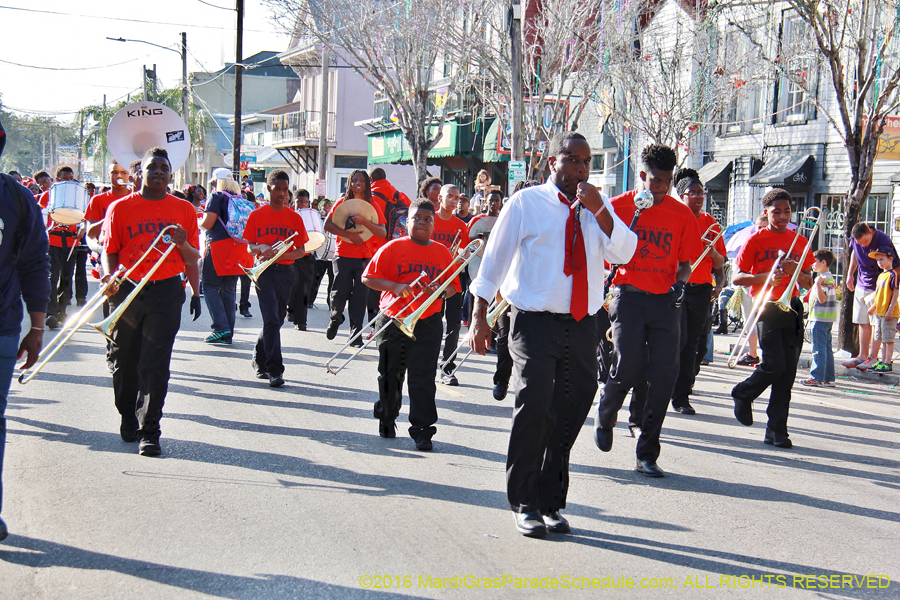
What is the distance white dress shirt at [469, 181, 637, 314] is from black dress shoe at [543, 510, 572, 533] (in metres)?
1.10

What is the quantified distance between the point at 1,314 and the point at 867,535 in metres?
4.67

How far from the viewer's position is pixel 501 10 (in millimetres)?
20141

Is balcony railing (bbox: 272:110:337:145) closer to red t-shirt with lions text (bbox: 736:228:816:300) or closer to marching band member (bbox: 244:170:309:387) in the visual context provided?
marching band member (bbox: 244:170:309:387)

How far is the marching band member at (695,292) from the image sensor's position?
26.1ft

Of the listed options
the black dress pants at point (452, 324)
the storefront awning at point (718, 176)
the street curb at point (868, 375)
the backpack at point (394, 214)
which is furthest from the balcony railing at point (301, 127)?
the black dress pants at point (452, 324)

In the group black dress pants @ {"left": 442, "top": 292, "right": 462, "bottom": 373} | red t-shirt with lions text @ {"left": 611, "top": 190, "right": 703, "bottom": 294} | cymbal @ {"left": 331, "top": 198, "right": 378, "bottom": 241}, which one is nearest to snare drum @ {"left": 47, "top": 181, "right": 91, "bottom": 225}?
cymbal @ {"left": 331, "top": 198, "right": 378, "bottom": 241}

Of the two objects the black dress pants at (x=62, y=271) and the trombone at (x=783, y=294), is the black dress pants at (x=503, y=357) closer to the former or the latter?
the trombone at (x=783, y=294)

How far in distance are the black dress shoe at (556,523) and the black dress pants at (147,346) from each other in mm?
2796

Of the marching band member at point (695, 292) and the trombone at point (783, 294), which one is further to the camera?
the marching band member at point (695, 292)

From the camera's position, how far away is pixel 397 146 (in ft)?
108

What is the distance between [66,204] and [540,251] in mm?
9597

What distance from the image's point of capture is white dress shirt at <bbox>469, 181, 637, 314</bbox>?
4.62 meters

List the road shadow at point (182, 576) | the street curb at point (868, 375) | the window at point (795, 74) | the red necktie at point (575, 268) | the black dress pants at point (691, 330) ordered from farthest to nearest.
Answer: the window at point (795, 74) → the street curb at point (868, 375) → the black dress pants at point (691, 330) → the red necktie at point (575, 268) → the road shadow at point (182, 576)

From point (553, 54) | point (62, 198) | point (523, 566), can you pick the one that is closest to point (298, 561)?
point (523, 566)
